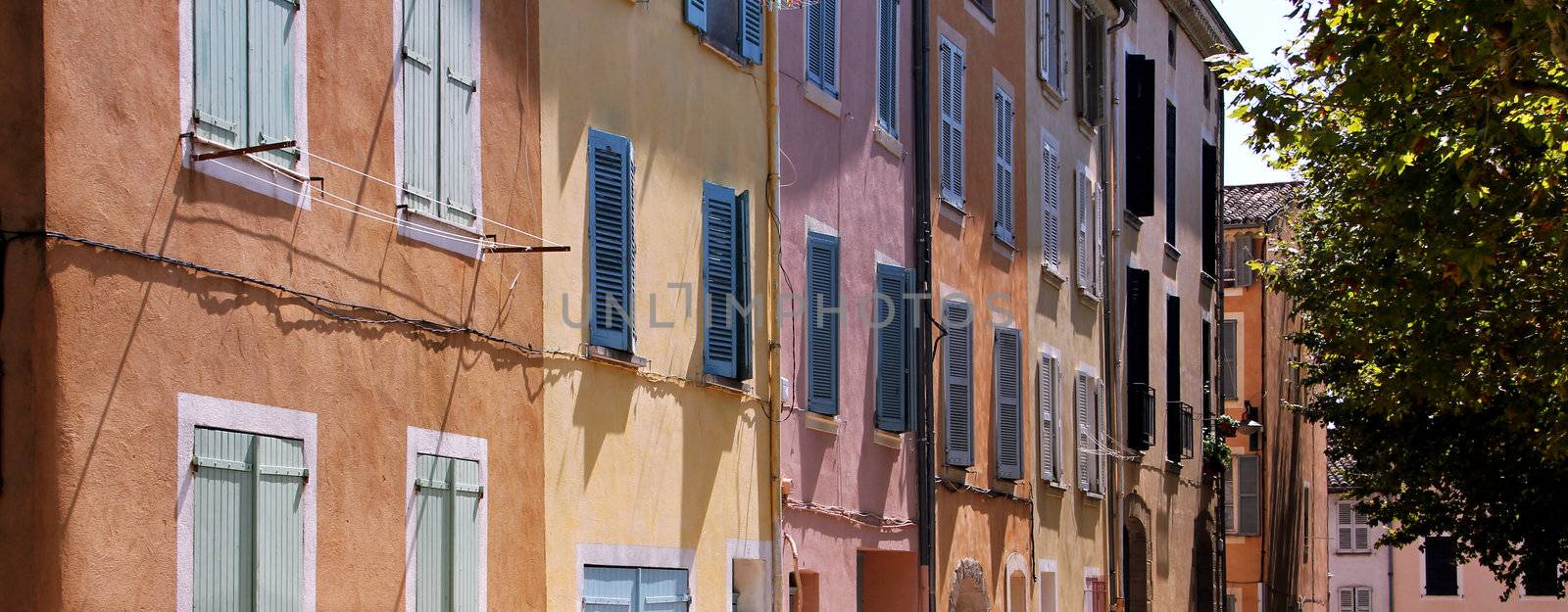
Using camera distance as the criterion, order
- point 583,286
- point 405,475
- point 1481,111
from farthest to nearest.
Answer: point 1481,111 < point 583,286 < point 405,475

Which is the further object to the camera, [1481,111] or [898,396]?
[898,396]

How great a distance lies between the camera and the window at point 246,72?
884 centimetres

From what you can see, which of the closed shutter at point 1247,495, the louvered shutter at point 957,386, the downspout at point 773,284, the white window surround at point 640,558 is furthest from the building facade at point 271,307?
the closed shutter at point 1247,495

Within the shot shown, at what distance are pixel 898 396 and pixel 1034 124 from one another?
6.45 metres

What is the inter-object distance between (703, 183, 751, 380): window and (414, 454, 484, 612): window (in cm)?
357

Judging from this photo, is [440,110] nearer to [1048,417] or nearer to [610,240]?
[610,240]

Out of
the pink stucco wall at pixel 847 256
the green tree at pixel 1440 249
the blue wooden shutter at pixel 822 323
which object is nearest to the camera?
the green tree at pixel 1440 249

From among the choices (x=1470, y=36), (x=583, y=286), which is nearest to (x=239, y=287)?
(x=583, y=286)

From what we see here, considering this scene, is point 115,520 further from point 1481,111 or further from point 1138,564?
point 1138,564

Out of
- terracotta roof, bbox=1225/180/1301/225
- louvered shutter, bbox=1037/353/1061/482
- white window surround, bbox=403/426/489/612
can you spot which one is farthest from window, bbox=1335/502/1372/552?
white window surround, bbox=403/426/489/612

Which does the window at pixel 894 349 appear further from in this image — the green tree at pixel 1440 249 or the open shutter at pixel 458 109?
the open shutter at pixel 458 109

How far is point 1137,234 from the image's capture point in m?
29.0

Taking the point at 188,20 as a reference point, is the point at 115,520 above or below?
below

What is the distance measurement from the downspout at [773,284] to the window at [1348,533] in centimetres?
4465
